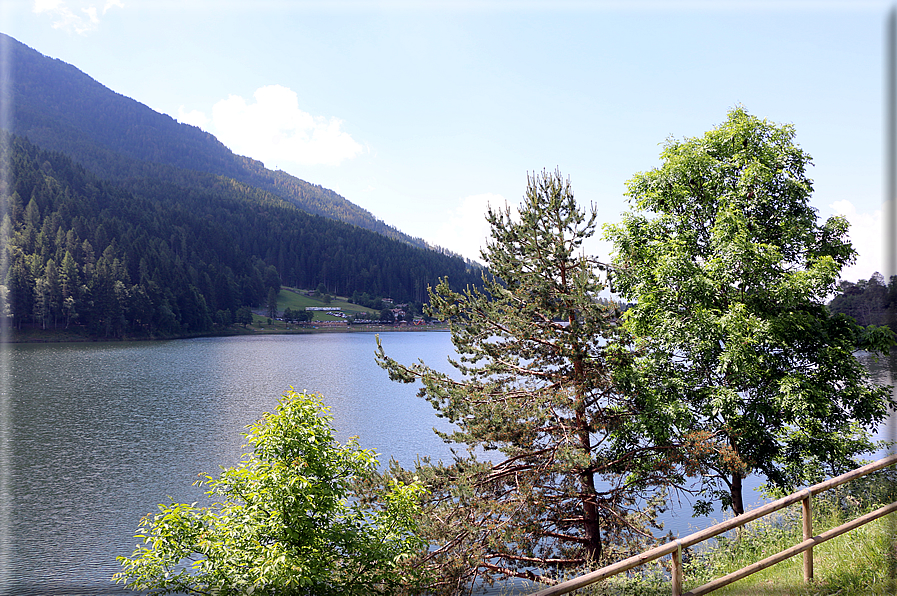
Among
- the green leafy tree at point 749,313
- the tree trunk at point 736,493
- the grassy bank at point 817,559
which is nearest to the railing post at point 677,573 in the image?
the grassy bank at point 817,559

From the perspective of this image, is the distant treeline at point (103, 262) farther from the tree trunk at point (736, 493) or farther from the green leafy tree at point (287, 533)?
the tree trunk at point (736, 493)

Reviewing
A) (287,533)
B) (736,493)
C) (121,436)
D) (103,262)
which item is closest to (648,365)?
(736,493)

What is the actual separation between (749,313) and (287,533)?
522 inches

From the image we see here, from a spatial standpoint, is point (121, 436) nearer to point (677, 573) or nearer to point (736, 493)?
point (736, 493)

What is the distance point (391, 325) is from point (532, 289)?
591 feet

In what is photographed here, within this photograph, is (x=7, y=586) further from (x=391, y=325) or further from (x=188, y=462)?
(x=391, y=325)

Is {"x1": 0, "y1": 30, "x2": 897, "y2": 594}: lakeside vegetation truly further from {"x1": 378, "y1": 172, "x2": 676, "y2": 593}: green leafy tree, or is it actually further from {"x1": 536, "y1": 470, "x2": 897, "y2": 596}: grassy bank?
{"x1": 536, "y1": 470, "x2": 897, "y2": 596}: grassy bank

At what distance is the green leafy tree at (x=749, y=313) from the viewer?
1433 centimetres

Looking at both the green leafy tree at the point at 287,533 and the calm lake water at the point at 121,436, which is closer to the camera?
the green leafy tree at the point at 287,533

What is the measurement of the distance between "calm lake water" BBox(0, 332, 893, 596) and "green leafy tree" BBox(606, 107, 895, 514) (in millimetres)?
2604

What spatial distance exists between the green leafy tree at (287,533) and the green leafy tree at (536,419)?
257 centimetres

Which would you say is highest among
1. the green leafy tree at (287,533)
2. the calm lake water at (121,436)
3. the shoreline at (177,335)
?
the green leafy tree at (287,533)

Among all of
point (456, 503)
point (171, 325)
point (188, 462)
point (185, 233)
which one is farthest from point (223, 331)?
point (456, 503)

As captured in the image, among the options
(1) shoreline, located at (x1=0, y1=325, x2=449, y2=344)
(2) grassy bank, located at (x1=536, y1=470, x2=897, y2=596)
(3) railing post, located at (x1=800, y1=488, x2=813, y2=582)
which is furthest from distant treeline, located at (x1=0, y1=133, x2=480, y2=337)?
(3) railing post, located at (x1=800, y1=488, x2=813, y2=582)
